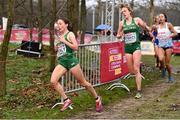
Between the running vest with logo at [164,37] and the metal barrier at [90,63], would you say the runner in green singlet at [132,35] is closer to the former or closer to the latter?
the metal barrier at [90,63]

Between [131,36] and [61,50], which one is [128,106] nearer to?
[131,36]

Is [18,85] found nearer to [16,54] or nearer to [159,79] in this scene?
[159,79]

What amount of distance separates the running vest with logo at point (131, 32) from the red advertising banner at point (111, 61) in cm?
92

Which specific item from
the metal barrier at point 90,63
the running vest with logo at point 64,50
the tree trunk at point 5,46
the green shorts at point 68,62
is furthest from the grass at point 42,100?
the running vest with logo at point 64,50

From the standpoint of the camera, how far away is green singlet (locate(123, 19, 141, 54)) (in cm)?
961

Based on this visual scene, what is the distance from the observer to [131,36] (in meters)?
9.66

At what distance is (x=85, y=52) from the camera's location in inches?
398

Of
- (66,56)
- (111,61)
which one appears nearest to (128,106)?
(66,56)

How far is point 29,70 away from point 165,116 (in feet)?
33.8

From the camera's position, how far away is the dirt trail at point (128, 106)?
7.98m

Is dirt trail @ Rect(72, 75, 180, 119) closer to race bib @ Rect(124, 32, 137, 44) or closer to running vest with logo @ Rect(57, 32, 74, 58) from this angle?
running vest with logo @ Rect(57, 32, 74, 58)

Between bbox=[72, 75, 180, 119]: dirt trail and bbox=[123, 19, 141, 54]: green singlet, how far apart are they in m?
1.14

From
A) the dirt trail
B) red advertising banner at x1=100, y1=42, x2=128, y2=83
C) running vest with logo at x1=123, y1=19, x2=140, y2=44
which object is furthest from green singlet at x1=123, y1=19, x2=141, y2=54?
the dirt trail

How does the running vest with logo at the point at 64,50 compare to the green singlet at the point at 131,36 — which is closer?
the running vest with logo at the point at 64,50
